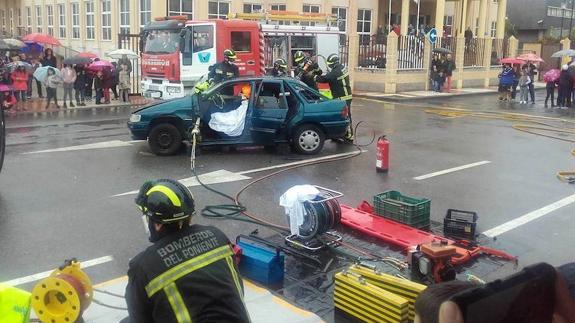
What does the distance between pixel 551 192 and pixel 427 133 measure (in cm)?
620

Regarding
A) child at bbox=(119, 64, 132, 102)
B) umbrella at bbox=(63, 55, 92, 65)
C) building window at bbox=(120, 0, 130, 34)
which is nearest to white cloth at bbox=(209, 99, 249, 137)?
umbrella at bbox=(63, 55, 92, 65)

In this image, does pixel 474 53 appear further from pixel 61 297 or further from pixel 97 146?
pixel 61 297

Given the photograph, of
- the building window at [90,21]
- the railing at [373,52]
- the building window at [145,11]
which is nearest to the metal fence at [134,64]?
the building window at [145,11]

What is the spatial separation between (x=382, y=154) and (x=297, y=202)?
4.41m

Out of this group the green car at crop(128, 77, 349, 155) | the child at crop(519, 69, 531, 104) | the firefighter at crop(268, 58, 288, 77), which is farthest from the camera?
the child at crop(519, 69, 531, 104)

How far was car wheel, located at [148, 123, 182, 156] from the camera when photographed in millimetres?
11602

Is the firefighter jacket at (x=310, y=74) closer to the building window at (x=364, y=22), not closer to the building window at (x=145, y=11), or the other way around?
the building window at (x=145, y=11)

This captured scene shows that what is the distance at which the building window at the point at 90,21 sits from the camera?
33656 mm

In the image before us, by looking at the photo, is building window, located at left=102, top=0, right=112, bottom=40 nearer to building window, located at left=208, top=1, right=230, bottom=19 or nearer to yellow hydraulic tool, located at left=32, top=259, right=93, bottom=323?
building window, located at left=208, top=1, right=230, bottom=19

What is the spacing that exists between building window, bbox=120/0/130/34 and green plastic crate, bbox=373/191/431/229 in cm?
2468

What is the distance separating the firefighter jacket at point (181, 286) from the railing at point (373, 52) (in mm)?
26323

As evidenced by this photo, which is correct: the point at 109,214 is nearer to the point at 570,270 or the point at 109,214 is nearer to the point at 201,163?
the point at 201,163

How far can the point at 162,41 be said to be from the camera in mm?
19625

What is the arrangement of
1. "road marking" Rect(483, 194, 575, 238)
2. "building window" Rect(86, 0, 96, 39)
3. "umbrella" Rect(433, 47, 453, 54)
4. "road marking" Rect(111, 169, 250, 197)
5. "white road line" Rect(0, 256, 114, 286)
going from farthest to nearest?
"building window" Rect(86, 0, 96, 39) < "umbrella" Rect(433, 47, 453, 54) < "road marking" Rect(111, 169, 250, 197) < "road marking" Rect(483, 194, 575, 238) < "white road line" Rect(0, 256, 114, 286)
